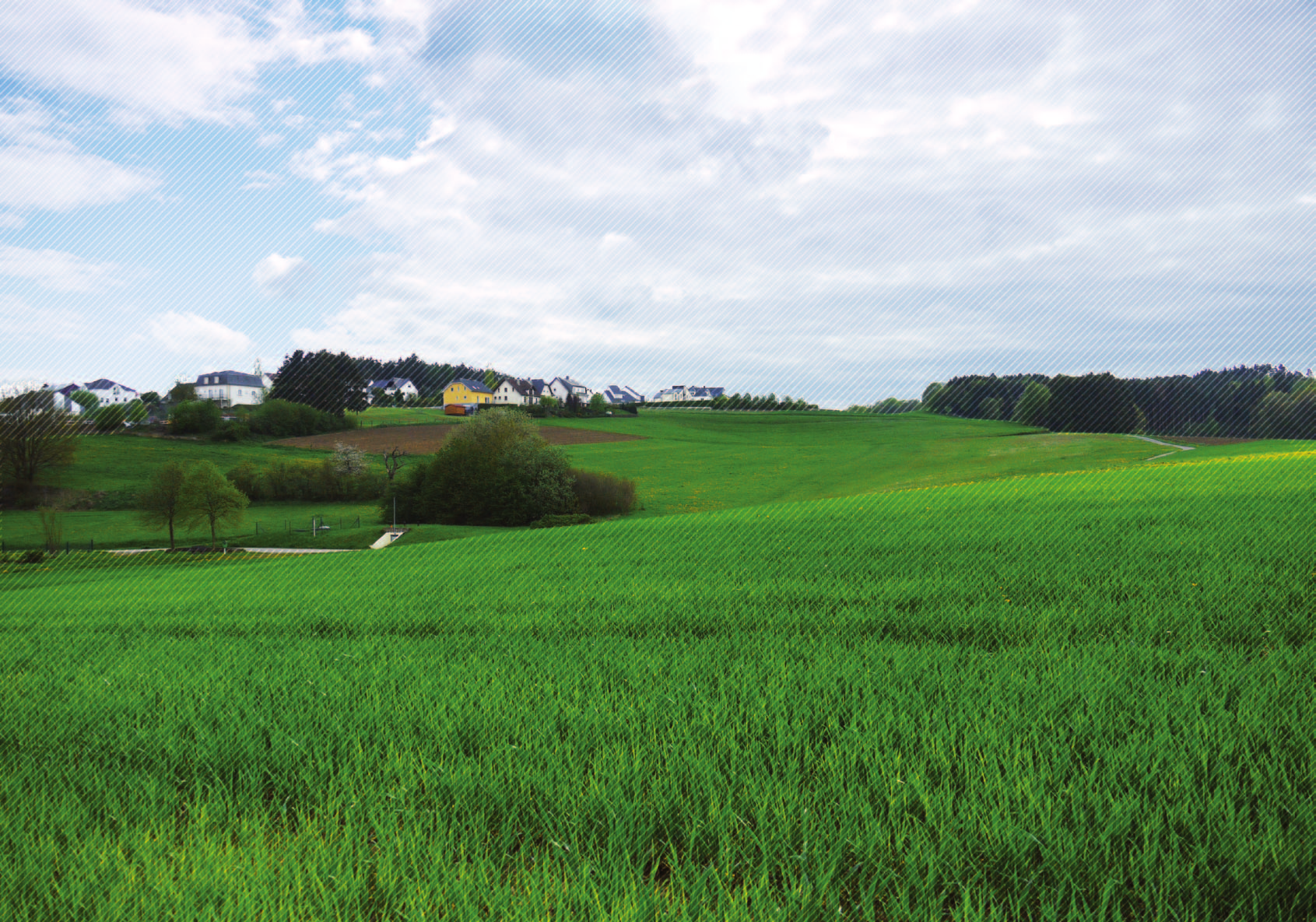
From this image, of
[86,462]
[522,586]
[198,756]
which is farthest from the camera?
[86,462]

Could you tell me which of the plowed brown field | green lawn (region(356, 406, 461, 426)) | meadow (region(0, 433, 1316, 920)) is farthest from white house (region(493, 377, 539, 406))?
meadow (region(0, 433, 1316, 920))

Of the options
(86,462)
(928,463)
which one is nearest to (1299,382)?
(928,463)

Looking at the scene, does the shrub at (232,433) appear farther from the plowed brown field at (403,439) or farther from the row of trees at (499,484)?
the row of trees at (499,484)

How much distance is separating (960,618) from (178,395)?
72.3m

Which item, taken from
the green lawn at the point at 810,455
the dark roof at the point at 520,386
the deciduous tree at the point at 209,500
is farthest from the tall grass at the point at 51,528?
the dark roof at the point at 520,386

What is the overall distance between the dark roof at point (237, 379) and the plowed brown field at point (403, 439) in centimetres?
7268

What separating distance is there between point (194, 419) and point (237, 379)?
7310 centimetres

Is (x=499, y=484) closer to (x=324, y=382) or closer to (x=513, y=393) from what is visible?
(x=324, y=382)

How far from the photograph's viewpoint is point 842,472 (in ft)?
181

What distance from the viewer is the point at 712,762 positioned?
293 centimetres

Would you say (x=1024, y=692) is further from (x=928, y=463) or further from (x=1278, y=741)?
(x=928, y=463)

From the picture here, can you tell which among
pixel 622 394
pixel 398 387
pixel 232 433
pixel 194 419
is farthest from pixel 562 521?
pixel 622 394

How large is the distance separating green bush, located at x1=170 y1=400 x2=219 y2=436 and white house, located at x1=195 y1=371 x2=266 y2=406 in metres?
63.8

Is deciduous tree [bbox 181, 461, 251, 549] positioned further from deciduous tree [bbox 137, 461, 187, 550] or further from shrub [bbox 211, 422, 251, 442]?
Answer: shrub [bbox 211, 422, 251, 442]
